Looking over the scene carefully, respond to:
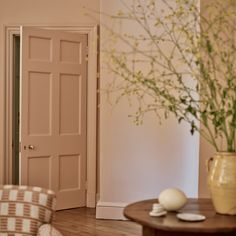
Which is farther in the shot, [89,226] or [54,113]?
[54,113]

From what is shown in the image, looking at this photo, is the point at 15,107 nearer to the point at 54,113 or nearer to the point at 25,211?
the point at 54,113

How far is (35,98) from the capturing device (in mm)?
5305

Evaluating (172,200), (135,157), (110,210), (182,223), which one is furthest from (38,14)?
(182,223)

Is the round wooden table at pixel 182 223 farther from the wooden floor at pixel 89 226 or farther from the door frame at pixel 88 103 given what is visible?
the door frame at pixel 88 103

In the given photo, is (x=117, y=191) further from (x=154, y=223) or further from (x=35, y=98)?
(x=154, y=223)

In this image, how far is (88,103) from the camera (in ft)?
19.0

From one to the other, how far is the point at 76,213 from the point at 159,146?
4.26 ft

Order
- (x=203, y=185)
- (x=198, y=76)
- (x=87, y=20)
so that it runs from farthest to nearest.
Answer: (x=87, y=20) < (x=203, y=185) < (x=198, y=76)

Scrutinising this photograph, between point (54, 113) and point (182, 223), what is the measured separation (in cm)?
369

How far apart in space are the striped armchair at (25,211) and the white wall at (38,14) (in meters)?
3.10

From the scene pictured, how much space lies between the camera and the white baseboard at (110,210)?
5.13 metres

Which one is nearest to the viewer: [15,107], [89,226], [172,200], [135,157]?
[172,200]

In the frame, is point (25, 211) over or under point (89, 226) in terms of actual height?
over

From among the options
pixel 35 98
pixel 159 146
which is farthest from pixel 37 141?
pixel 159 146
